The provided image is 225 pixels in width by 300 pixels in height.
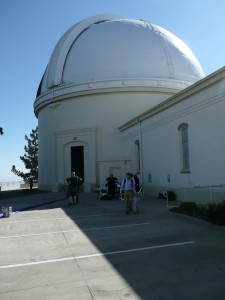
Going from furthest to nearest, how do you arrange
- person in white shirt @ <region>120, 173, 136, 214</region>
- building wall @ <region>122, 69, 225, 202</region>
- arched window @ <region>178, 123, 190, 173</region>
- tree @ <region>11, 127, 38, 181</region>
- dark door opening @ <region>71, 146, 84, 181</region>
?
tree @ <region>11, 127, 38, 181</region>, dark door opening @ <region>71, 146, 84, 181</region>, arched window @ <region>178, 123, 190, 173</region>, building wall @ <region>122, 69, 225, 202</region>, person in white shirt @ <region>120, 173, 136, 214</region>

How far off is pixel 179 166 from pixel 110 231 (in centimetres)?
763

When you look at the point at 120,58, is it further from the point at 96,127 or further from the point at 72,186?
the point at 72,186

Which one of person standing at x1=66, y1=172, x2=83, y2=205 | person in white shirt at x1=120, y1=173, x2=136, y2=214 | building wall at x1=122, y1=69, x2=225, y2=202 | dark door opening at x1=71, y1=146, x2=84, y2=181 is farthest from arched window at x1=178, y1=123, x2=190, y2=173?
dark door opening at x1=71, y1=146, x2=84, y2=181

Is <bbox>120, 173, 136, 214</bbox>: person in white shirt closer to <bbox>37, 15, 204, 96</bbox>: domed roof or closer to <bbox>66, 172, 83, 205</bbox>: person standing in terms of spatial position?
<bbox>66, 172, 83, 205</bbox>: person standing

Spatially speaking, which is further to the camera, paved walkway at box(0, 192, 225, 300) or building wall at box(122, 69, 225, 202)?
building wall at box(122, 69, 225, 202)

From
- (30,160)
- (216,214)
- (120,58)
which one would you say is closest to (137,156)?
(120,58)

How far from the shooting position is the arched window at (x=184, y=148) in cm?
1563

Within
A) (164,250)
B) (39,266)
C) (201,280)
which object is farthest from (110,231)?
(201,280)

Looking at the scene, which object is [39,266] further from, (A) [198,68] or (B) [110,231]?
(A) [198,68]

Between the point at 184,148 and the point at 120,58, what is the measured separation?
12962mm

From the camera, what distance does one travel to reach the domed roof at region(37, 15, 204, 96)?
2608cm

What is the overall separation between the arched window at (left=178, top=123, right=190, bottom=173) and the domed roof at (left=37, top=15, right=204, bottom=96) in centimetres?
1038

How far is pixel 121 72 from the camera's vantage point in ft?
85.5

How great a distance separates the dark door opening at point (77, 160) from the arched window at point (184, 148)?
38.8 feet
